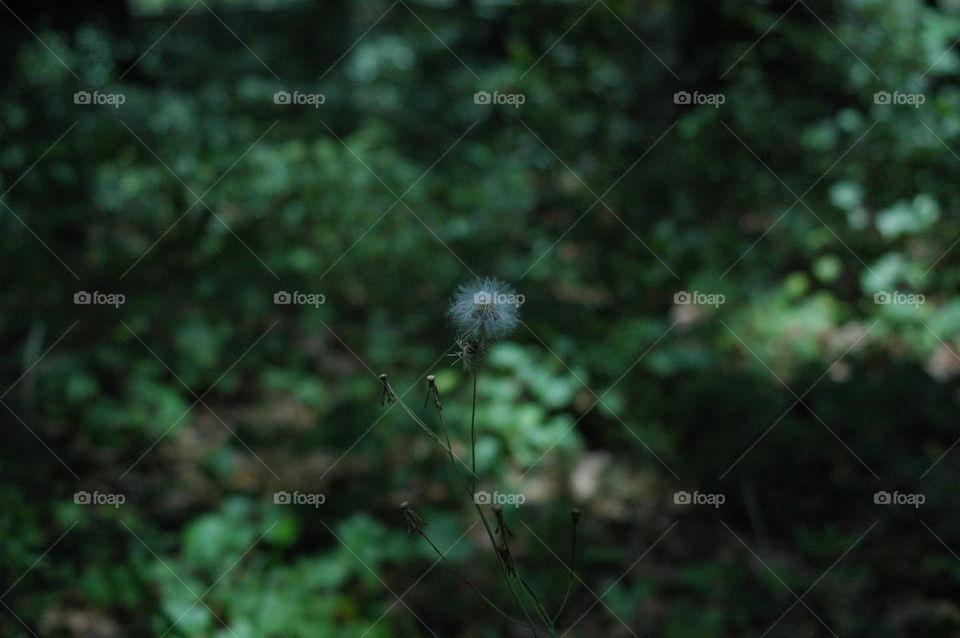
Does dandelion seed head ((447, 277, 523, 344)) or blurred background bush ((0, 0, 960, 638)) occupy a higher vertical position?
dandelion seed head ((447, 277, 523, 344))

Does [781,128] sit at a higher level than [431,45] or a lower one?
higher

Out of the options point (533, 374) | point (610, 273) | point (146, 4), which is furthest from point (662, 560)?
point (146, 4)

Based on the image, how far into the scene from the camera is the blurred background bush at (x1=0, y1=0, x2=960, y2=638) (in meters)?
3.25

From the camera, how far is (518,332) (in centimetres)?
428

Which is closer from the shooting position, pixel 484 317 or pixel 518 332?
pixel 484 317

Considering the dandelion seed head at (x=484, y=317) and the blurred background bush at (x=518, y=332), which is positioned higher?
the dandelion seed head at (x=484, y=317)

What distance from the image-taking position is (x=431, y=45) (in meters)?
7.21

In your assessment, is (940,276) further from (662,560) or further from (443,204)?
(443,204)

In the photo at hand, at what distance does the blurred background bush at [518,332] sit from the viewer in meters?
3.25

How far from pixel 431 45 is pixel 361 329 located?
11.3ft

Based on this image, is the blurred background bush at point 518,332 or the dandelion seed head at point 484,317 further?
the blurred background bush at point 518,332

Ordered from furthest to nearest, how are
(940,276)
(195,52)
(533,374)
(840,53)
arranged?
(195,52) < (840,53) < (940,276) < (533,374)

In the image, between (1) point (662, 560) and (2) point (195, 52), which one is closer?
(1) point (662, 560)

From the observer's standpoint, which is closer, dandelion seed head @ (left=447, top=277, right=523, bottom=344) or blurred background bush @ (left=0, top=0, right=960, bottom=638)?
dandelion seed head @ (left=447, top=277, right=523, bottom=344)
